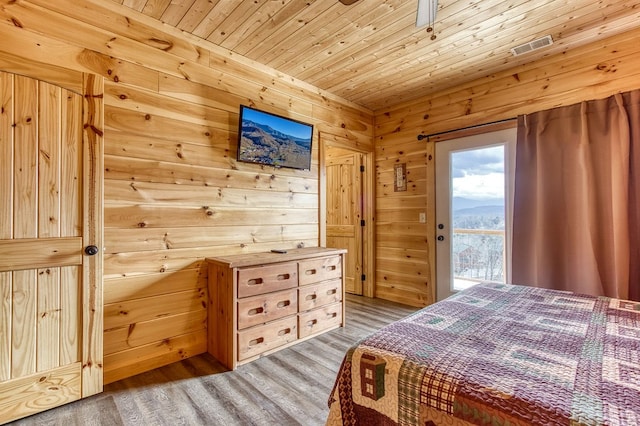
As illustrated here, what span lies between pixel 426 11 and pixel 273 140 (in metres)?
1.67

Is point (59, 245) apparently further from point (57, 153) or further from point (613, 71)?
point (613, 71)

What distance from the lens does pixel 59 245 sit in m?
1.84

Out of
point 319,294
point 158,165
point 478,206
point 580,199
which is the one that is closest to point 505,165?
point 478,206

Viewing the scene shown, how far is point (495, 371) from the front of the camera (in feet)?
3.04

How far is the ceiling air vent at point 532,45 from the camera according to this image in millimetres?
2580

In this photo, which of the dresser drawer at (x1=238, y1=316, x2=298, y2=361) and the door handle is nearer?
the door handle

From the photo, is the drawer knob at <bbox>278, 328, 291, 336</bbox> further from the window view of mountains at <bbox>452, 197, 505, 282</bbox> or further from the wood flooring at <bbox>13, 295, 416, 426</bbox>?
the window view of mountains at <bbox>452, 197, 505, 282</bbox>

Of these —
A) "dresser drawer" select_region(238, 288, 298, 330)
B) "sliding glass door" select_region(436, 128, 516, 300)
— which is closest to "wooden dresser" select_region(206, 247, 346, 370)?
"dresser drawer" select_region(238, 288, 298, 330)

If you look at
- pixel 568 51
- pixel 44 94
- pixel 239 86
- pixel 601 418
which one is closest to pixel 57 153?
pixel 44 94

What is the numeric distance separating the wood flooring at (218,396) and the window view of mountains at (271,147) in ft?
5.89

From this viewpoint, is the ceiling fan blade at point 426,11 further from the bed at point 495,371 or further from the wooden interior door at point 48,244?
the wooden interior door at point 48,244

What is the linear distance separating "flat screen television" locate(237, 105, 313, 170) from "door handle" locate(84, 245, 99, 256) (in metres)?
1.31

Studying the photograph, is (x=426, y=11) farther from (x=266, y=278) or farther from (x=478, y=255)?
(x=478, y=255)

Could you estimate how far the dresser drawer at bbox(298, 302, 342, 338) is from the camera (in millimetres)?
2775
